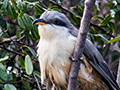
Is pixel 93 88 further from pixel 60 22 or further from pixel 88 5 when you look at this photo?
pixel 88 5

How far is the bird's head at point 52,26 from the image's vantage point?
278 centimetres

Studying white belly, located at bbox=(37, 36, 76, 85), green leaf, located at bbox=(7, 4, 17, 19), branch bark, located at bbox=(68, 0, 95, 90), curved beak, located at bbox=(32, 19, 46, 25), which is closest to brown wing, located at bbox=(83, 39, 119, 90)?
white belly, located at bbox=(37, 36, 76, 85)

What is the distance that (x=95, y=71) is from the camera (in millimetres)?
3049

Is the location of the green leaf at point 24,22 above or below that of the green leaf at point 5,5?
below

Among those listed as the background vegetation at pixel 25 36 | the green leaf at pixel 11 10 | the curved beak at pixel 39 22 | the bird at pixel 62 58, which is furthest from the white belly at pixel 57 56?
the green leaf at pixel 11 10

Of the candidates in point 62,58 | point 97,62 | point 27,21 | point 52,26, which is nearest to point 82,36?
point 62,58

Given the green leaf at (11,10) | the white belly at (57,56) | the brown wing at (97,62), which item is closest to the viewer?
the white belly at (57,56)

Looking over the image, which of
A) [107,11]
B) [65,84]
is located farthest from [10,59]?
[107,11]

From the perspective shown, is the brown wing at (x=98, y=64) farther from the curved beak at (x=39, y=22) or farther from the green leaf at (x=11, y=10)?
the green leaf at (x=11, y=10)

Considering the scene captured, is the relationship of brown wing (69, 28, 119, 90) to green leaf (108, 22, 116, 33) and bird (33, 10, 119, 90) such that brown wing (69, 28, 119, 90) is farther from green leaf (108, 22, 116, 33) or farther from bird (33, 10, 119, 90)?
green leaf (108, 22, 116, 33)

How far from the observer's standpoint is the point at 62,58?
2705 millimetres

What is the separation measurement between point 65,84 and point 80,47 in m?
0.88

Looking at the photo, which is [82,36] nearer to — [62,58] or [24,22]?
[62,58]

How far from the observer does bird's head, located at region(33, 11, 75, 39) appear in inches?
109
